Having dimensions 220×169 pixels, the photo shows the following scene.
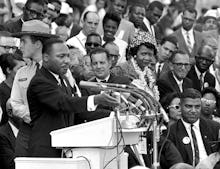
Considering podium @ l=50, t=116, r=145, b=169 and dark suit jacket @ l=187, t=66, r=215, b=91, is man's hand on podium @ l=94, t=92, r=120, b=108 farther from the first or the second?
dark suit jacket @ l=187, t=66, r=215, b=91

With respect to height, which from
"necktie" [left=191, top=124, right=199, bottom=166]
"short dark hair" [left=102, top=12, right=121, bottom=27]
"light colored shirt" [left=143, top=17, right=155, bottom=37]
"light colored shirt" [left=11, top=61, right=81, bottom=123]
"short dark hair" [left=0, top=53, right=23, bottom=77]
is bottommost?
"necktie" [left=191, top=124, right=199, bottom=166]

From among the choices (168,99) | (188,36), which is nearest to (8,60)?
(168,99)

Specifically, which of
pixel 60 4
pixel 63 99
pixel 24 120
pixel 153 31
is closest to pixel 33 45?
pixel 24 120

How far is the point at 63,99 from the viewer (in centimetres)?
815

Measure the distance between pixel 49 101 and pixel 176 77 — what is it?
17.1ft

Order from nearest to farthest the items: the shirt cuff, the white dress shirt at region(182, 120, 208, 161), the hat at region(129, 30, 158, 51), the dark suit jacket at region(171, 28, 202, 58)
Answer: the shirt cuff < the white dress shirt at region(182, 120, 208, 161) < the hat at region(129, 30, 158, 51) < the dark suit jacket at region(171, 28, 202, 58)

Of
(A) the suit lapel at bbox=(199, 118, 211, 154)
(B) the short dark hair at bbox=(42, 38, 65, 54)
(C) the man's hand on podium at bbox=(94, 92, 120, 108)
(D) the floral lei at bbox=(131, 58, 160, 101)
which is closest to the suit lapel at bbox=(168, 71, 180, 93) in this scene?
(A) the suit lapel at bbox=(199, 118, 211, 154)

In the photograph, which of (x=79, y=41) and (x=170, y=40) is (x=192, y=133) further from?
(x=170, y=40)

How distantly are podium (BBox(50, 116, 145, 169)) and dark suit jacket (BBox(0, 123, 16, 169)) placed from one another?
2326mm

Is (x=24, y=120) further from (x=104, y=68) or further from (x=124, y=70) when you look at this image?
(x=124, y=70)

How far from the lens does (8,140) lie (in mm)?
10180

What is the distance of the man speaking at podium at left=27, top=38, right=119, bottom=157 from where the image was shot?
8.20m

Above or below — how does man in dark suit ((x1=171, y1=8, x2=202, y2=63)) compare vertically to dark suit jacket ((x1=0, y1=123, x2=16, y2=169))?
above

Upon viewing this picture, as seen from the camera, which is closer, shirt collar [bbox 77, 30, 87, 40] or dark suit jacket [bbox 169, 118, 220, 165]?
dark suit jacket [bbox 169, 118, 220, 165]
